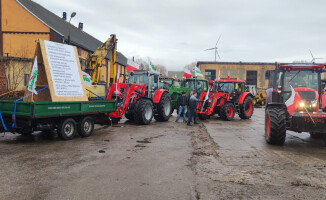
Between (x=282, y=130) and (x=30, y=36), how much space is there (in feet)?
83.8

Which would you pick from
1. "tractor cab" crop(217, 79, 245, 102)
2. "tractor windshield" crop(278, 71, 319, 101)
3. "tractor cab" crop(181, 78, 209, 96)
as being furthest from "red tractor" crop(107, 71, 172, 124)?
"tractor windshield" crop(278, 71, 319, 101)

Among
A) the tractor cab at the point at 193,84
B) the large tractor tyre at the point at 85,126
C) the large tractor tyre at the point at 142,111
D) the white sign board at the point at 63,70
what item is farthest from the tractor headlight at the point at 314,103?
the tractor cab at the point at 193,84

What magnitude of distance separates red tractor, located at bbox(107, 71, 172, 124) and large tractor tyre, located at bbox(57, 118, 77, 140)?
2792 millimetres

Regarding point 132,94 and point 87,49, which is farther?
point 87,49

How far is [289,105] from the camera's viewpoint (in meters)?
8.06

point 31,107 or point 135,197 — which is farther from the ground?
point 31,107

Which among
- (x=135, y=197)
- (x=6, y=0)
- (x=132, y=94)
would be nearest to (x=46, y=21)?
(x=6, y=0)

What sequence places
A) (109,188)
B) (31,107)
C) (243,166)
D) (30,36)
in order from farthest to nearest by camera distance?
(30,36) < (31,107) < (243,166) < (109,188)

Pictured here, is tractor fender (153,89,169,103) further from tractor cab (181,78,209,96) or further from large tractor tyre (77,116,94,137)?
large tractor tyre (77,116,94,137)

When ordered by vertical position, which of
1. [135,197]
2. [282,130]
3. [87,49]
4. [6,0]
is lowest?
[135,197]

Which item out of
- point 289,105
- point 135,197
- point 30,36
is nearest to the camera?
point 135,197

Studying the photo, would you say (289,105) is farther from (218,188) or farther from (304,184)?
(218,188)

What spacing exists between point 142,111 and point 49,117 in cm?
463

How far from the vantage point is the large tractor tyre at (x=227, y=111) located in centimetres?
1439
